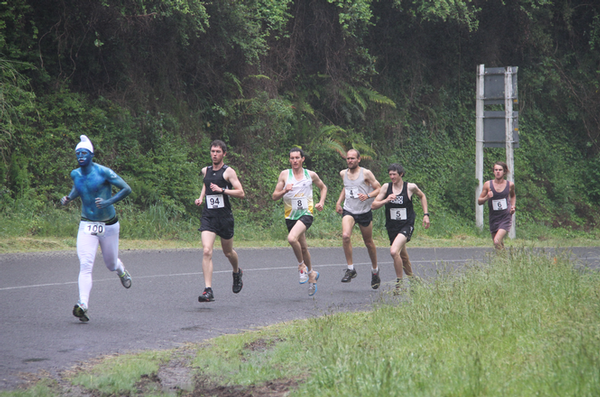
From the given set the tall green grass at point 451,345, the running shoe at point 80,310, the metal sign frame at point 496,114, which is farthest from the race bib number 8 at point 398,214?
the metal sign frame at point 496,114

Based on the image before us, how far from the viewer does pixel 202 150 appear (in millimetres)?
20594

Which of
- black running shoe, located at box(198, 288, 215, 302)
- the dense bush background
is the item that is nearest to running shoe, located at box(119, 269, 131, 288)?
black running shoe, located at box(198, 288, 215, 302)

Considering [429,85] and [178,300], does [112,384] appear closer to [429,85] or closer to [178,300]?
[178,300]

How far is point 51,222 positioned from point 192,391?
38.0ft

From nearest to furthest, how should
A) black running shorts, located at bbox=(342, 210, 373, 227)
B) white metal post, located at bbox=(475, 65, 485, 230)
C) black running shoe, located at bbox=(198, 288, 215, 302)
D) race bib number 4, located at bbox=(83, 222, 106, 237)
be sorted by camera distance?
1. race bib number 4, located at bbox=(83, 222, 106, 237)
2. black running shoe, located at bbox=(198, 288, 215, 302)
3. black running shorts, located at bbox=(342, 210, 373, 227)
4. white metal post, located at bbox=(475, 65, 485, 230)

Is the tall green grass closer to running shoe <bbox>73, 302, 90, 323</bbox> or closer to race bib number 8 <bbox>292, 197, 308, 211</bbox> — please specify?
running shoe <bbox>73, 302, 90, 323</bbox>

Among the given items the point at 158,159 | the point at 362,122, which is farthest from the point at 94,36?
the point at 362,122

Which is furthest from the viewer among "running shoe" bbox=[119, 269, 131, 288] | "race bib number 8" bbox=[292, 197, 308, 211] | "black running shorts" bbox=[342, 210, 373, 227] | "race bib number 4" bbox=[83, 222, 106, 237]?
"black running shorts" bbox=[342, 210, 373, 227]

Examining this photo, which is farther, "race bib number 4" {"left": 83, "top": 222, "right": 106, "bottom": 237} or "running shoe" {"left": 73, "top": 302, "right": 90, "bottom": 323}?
"race bib number 4" {"left": 83, "top": 222, "right": 106, "bottom": 237}

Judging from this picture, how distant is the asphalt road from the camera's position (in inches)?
248

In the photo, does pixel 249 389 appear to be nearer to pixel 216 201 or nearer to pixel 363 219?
pixel 216 201

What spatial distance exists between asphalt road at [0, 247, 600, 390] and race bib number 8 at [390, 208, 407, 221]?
3.20 ft

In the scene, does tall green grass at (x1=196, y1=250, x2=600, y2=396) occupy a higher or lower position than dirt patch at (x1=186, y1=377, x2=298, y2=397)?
higher

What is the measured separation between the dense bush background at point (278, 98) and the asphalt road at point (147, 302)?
3.92m
